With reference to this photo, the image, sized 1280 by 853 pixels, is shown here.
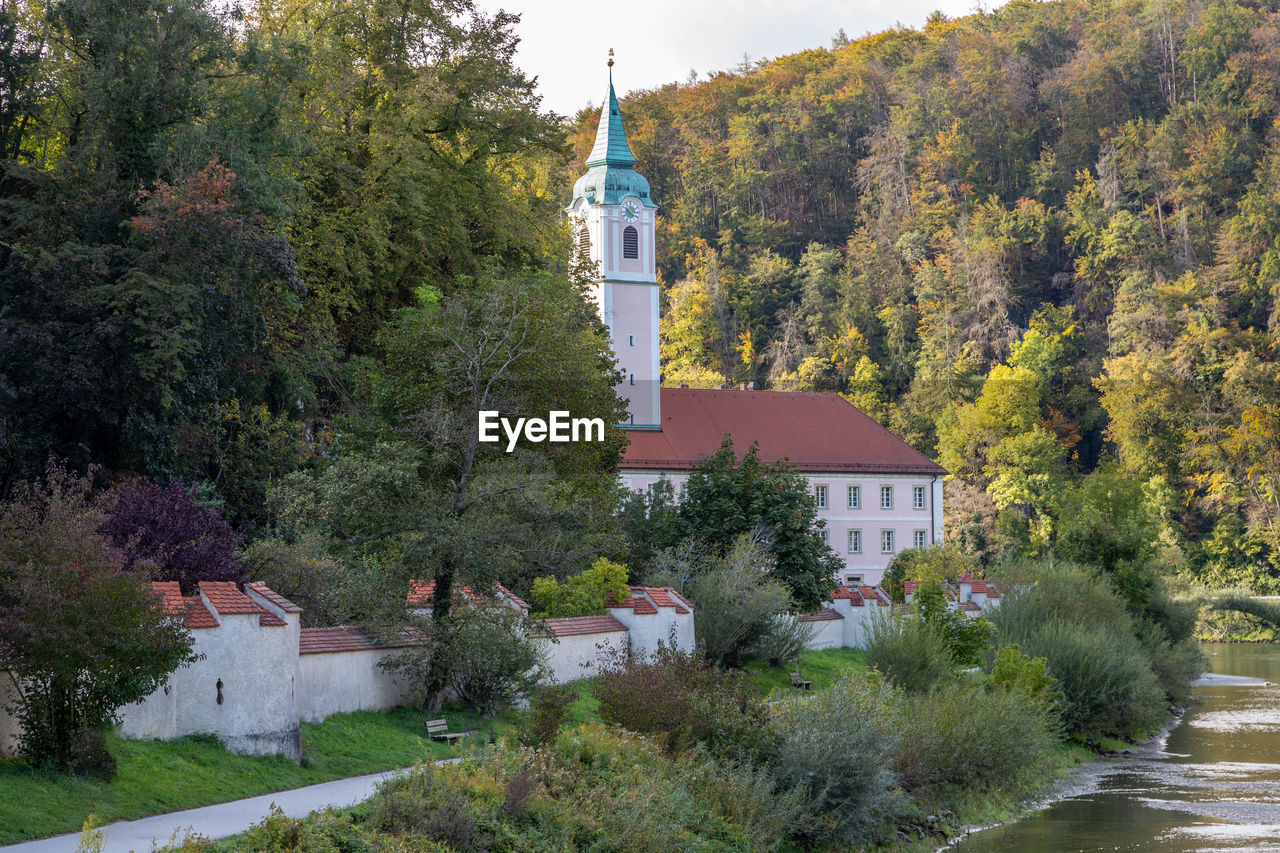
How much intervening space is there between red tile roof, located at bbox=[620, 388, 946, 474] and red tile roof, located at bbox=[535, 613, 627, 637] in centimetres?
3577

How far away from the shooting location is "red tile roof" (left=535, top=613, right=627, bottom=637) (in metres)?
25.1

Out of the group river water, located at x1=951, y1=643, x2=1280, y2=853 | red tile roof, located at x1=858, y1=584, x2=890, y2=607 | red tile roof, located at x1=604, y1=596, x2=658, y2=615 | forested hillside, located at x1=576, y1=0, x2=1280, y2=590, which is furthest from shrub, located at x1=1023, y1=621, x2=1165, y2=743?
forested hillside, located at x1=576, y1=0, x2=1280, y2=590

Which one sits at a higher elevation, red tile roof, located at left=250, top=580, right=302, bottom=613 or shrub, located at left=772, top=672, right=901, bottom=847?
red tile roof, located at left=250, top=580, right=302, bottom=613

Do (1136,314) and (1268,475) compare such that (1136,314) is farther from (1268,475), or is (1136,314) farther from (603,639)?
(603,639)

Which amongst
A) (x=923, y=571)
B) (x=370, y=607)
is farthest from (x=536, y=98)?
(x=370, y=607)

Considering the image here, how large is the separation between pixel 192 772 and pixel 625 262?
51.6m

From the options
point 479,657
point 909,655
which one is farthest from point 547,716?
point 909,655

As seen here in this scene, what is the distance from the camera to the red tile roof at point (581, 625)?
25094mm

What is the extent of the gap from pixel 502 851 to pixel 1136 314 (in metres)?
75.9

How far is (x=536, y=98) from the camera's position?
42.9m

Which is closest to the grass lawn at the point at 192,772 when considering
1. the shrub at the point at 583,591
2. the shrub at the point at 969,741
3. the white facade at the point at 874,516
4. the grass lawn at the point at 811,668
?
the shrub at the point at 583,591

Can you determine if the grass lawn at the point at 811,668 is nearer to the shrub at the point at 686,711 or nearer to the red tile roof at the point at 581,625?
the red tile roof at the point at 581,625

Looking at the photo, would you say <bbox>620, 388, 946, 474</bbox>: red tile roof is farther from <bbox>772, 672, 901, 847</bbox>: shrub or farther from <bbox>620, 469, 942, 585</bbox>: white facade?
<bbox>772, 672, 901, 847</bbox>: shrub

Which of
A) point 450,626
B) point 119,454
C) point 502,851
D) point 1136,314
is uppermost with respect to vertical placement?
point 1136,314
